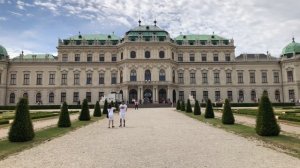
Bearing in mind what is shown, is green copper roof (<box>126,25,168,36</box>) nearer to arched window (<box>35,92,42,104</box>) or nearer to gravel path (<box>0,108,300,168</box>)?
arched window (<box>35,92,42,104</box>)

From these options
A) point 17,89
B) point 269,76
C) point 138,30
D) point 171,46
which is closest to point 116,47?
point 138,30

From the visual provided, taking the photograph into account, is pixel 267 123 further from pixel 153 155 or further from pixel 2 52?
pixel 2 52

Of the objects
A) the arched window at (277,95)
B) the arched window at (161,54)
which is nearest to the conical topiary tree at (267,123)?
the arched window at (161,54)

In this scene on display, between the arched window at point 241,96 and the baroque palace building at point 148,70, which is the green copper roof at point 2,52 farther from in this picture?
the arched window at point 241,96

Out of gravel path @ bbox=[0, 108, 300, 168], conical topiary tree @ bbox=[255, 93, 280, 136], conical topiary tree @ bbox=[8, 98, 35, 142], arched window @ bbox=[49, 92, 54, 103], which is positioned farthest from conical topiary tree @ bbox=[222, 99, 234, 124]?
arched window @ bbox=[49, 92, 54, 103]

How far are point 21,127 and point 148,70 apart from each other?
1768 inches

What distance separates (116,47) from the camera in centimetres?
5834

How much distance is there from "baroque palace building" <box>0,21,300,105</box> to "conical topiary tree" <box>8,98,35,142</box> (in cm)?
4345

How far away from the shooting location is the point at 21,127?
10.8 m

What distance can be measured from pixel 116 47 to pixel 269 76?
109 ft

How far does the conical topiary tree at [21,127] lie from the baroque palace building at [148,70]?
43.5 metres

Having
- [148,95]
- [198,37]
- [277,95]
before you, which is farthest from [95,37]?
[277,95]

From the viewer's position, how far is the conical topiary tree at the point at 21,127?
35.3ft

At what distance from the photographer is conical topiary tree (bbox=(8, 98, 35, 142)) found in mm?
10766
